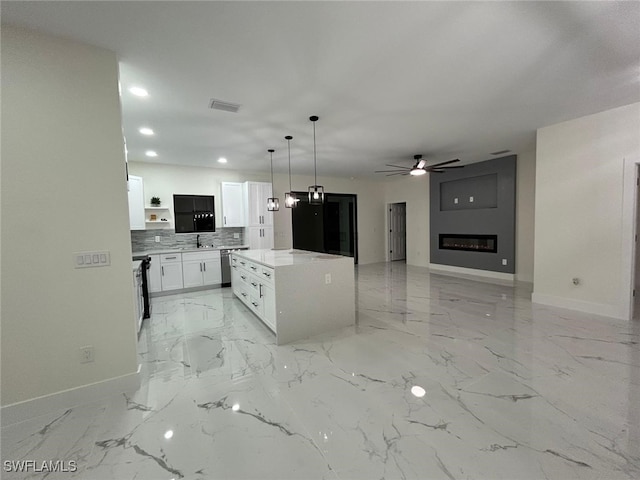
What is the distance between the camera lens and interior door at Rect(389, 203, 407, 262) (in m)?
9.23

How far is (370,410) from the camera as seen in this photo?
6.16 feet

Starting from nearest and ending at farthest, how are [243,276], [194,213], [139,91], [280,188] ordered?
[139,91] → [243,276] → [194,213] → [280,188]

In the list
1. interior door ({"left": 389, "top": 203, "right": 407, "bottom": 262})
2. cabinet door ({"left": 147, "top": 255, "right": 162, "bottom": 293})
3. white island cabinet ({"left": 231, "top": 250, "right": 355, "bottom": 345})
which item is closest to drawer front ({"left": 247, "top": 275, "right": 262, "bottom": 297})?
white island cabinet ({"left": 231, "top": 250, "right": 355, "bottom": 345})

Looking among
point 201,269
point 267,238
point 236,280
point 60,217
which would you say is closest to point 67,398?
point 60,217

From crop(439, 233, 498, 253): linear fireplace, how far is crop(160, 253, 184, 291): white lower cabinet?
21.5 ft

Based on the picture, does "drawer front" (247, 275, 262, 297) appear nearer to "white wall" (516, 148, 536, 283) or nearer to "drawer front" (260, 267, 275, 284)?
"drawer front" (260, 267, 275, 284)

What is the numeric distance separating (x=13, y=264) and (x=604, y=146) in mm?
6311

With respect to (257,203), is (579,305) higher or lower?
lower

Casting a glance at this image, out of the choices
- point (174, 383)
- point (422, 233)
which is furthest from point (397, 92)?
point (422, 233)

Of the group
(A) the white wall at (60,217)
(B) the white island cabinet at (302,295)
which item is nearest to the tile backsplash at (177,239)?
(B) the white island cabinet at (302,295)

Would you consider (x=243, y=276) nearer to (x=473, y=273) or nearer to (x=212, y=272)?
(x=212, y=272)

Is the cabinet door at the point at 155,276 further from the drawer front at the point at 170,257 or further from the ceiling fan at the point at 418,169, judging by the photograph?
the ceiling fan at the point at 418,169

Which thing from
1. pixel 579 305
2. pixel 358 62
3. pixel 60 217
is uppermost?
pixel 358 62

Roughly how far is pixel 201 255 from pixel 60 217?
368cm
